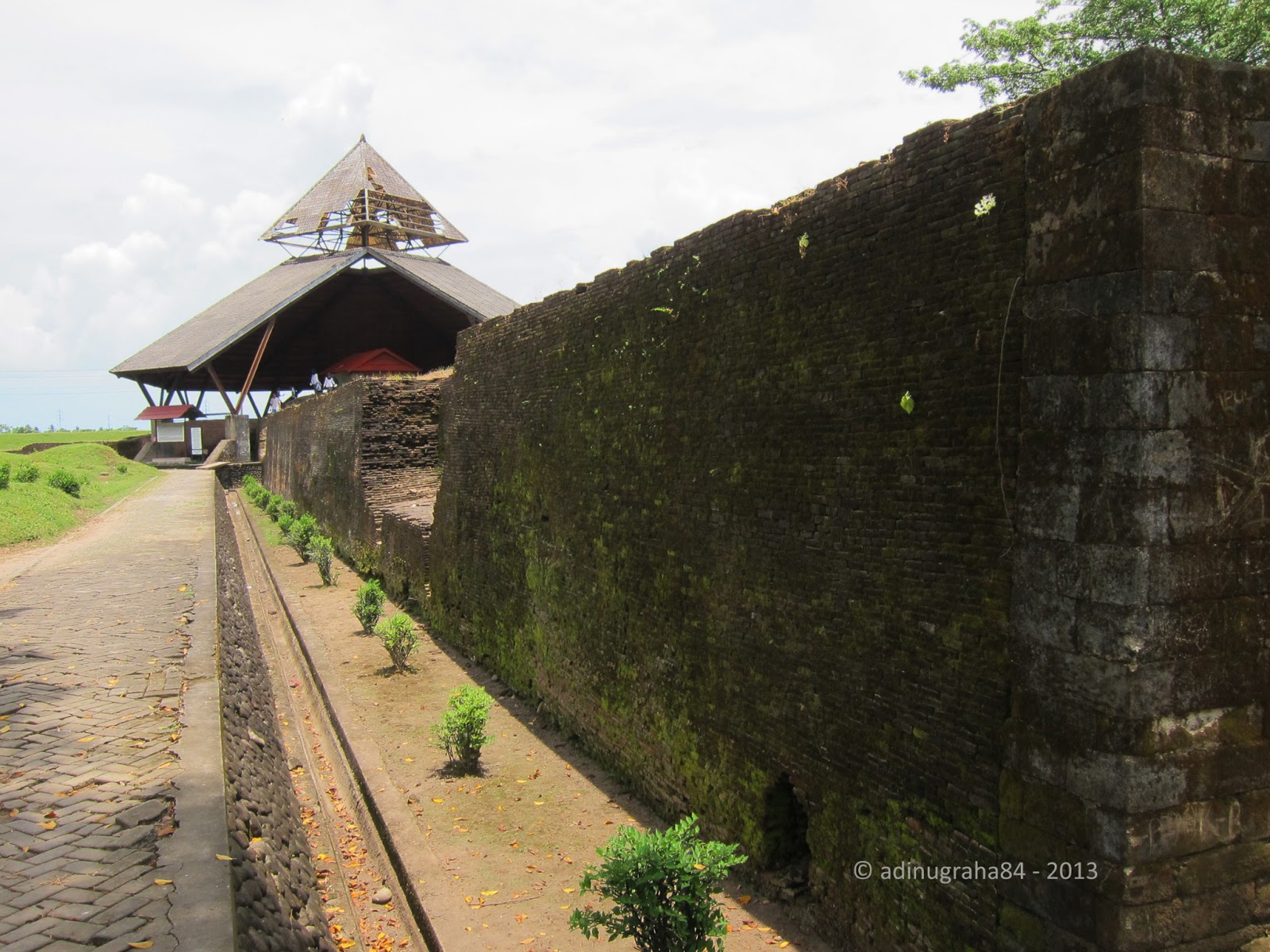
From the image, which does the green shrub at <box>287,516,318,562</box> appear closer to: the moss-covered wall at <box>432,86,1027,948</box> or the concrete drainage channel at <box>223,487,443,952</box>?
the concrete drainage channel at <box>223,487,443,952</box>

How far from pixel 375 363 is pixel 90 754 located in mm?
37171

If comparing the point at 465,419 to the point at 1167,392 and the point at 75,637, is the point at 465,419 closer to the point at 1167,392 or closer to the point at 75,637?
the point at 75,637

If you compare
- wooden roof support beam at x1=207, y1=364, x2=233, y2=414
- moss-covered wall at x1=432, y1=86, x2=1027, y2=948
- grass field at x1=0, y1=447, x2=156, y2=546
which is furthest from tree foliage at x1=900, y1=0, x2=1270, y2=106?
wooden roof support beam at x1=207, y1=364, x2=233, y2=414

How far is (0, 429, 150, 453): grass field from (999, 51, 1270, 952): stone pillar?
53122 millimetres

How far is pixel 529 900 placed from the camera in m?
5.93

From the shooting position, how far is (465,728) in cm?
801

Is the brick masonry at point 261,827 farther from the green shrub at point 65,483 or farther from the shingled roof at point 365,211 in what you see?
the shingled roof at point 365,211

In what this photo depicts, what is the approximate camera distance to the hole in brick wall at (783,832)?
5660mm

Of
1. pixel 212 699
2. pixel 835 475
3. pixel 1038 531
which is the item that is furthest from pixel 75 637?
pixel 1038 531

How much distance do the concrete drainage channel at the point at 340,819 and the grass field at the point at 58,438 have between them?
4377 centimetres

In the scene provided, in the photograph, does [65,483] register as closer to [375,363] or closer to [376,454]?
[376,454]

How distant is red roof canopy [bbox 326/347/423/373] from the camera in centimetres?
4184

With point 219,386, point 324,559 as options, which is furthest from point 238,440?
point 324,559

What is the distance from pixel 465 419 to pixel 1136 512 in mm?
9870
